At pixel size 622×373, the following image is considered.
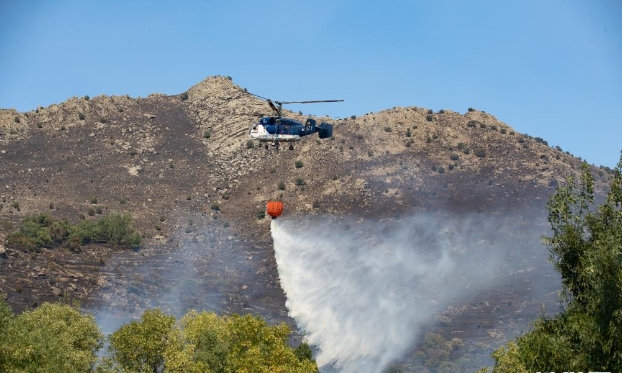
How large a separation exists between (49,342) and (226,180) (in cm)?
11078

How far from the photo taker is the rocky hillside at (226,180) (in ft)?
477

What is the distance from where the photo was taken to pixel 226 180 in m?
180

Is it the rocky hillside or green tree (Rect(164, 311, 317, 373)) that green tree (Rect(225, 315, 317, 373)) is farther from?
the rocky hillside

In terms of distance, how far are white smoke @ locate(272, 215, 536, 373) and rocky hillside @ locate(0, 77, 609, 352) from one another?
4.91 metres

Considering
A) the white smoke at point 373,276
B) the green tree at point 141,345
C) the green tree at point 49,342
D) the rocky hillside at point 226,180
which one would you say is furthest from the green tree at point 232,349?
the rocky hillside at point 226,180

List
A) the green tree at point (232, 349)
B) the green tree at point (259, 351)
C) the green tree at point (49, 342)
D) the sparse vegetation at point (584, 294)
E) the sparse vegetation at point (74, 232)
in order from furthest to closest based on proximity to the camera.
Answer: the sparse vegetation at point (74, 232), the green tree at point (232, 349), the green tree at point (259, 351), the green tree at point (49, 342), the sparse vegetation at point (584, 294)

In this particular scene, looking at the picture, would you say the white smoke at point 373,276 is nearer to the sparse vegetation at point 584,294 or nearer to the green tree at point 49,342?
the green tree at point 49,342

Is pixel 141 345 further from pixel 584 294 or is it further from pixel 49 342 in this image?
pixel 584 294

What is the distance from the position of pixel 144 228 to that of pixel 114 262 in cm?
1434

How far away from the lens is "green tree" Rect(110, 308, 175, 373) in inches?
3044

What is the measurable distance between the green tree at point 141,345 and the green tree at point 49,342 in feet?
11.4

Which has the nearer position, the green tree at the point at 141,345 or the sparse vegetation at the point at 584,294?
the sparse vegetation at the point at 584,294

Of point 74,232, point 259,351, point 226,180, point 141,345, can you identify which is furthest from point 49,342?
point 226,180

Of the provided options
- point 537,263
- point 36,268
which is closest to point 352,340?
point 537,263
